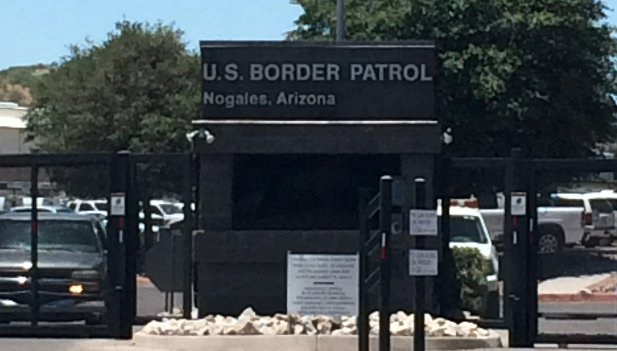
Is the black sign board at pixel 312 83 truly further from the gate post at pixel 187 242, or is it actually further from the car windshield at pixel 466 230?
the car windshield at pixel 466 230

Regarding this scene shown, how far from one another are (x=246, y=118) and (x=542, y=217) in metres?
7.74

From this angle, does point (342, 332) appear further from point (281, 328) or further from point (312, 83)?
point (312, 83)

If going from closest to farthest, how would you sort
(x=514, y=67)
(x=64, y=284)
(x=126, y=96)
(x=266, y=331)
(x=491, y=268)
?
(x=266, y=331) → (x=64, y=284) → (x=491, y=268) → (x=514, y=67) → (x=126, y=96)

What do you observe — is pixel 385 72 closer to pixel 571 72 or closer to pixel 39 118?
pixel 571 72

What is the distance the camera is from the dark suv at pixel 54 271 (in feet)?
→ 50.8

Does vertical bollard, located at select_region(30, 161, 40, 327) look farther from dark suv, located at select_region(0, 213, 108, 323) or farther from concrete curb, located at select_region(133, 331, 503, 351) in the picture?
concrete curb, located at select_region(133, 331, 503, 351)

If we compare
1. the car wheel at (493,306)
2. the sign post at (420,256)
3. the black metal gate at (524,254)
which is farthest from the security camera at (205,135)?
the car wheel at (493,306)

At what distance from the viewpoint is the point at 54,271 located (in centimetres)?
1573

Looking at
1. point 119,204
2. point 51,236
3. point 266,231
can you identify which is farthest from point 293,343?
point 51,236

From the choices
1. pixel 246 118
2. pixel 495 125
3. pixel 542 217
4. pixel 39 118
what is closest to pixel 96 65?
pixel 39 118

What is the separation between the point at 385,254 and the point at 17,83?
136 metres

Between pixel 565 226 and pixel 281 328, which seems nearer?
pixel 281 328

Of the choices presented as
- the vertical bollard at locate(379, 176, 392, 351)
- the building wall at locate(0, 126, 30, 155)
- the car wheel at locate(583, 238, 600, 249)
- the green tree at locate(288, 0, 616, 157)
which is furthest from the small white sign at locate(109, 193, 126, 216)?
the building wall at locate(0, 126, 30, 155)

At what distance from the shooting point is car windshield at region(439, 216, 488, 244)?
19.8 m
